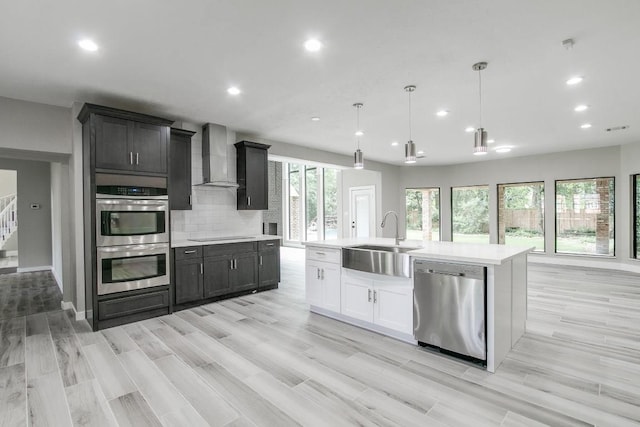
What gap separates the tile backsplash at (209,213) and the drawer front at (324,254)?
1925 millimetres

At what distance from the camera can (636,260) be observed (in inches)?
262

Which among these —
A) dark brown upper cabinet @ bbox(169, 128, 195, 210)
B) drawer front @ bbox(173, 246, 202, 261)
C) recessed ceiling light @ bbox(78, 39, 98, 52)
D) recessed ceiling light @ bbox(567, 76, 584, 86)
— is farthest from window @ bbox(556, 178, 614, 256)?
recessed ceiling light @ bbox(78, 39, 98, 52)

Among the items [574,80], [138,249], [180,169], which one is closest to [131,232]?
[138,249]

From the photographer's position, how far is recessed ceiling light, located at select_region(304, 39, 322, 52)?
2.62 meters

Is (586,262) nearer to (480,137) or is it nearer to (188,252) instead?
(480,137)

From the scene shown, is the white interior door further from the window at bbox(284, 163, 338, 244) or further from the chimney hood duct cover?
the chimney hood duct cover

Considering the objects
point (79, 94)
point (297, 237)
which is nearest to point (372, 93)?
point (79, 94)

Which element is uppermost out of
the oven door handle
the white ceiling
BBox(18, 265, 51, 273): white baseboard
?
the white ceiling

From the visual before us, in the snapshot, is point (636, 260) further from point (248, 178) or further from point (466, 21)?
point (248, 178)

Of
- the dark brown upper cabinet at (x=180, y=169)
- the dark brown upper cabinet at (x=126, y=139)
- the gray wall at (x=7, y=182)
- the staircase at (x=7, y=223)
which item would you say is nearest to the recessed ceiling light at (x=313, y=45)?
the dark brown upper cabinet at (x=126, y=139)

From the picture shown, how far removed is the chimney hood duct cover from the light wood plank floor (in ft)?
6.81

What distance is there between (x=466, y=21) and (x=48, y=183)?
9.01 meters

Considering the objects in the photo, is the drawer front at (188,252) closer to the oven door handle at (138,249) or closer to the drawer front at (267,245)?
the oven door handle at (138,249)

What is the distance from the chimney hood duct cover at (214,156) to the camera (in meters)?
4.91
